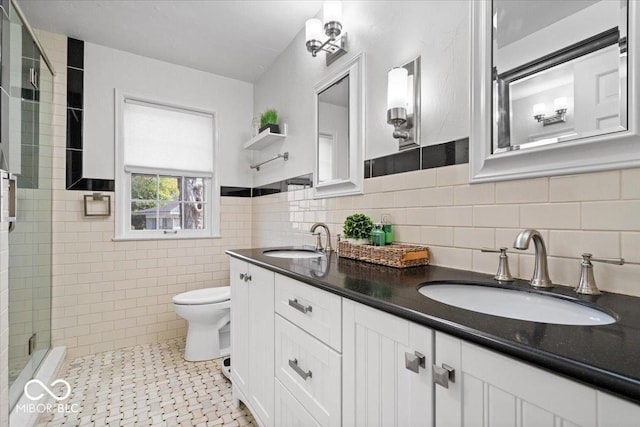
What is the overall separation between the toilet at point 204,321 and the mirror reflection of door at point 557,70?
215cm

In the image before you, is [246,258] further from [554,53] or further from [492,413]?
[554,53]

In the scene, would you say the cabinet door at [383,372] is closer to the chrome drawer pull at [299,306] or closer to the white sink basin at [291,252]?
the chrome drawer pull at [299,306]

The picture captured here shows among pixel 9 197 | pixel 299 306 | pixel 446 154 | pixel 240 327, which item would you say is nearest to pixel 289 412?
pixel 299 306

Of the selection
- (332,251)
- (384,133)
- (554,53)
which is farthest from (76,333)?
(554,53)

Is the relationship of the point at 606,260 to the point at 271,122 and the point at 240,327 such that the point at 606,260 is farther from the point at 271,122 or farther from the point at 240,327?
the point at 271,122

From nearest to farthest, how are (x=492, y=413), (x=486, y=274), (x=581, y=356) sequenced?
(x=581, y=356) → (x=492, y=413) → (x=486, y=274)

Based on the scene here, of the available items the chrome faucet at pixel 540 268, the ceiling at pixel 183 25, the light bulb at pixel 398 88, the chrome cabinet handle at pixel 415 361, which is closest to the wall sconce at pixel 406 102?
the light bulb at pixel 398 88

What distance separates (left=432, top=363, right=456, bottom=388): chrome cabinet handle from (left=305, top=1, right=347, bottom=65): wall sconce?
1857 millimetres

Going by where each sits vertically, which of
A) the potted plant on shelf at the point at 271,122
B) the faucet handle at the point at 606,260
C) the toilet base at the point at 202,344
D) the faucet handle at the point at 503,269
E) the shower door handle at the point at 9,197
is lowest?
the toilet base at the point at 202,344

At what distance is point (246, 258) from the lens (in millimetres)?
1663

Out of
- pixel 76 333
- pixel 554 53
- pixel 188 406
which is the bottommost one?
pixel 188 406

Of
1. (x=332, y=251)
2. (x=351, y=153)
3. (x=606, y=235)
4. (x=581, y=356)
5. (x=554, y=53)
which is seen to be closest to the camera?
(x=581, y=356)

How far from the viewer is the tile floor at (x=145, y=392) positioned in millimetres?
1717

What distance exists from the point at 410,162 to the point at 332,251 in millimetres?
770
